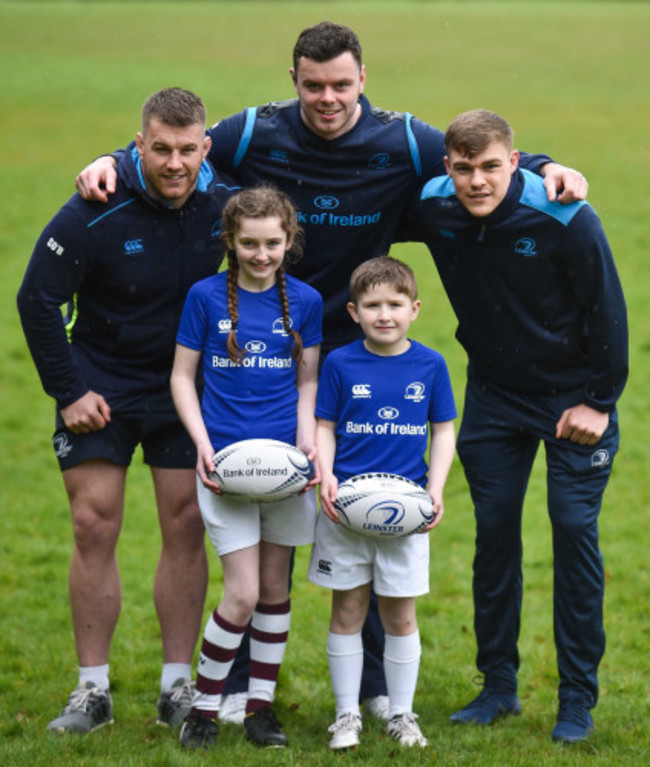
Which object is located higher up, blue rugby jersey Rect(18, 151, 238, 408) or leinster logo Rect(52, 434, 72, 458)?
blue rugby jersey Rect(18, 151, 238, 408)

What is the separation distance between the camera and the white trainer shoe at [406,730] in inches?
199

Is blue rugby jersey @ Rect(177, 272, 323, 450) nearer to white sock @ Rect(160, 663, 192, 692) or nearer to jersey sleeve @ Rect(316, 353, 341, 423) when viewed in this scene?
jersey sleeve @ Rect(316, 353, 341, 423)

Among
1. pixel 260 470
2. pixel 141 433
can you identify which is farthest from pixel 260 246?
pixel 141 433

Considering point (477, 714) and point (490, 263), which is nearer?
point (490, 263)

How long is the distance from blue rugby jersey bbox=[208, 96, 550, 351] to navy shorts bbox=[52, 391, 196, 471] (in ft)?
2.67

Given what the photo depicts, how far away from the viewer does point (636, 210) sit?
19.5 m

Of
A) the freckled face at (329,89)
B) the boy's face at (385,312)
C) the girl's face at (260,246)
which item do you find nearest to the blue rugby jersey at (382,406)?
the boy's face at (385,312)

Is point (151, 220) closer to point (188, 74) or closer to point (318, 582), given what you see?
point (318, 582)

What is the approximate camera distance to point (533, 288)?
5180 millimetres

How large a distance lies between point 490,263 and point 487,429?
768 millimetres

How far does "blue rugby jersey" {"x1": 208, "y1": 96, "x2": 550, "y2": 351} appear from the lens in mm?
5484

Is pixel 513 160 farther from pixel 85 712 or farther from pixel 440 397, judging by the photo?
pixel 85 712

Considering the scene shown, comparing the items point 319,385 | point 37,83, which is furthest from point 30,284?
point 37,83

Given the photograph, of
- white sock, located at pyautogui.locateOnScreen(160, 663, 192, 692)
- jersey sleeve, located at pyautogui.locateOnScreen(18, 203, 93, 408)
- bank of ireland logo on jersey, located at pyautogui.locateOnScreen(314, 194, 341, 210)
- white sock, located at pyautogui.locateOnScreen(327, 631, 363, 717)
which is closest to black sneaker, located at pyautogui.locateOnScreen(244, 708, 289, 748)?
white sock, located at pyautogui.locateOnScreen(327, 631, 363, 717)
